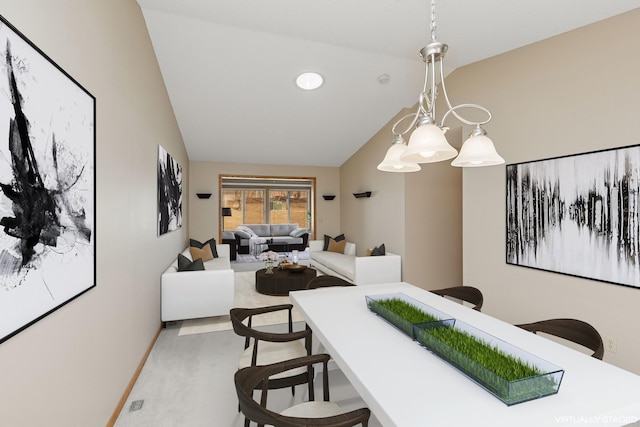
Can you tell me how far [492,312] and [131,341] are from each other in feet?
11.4

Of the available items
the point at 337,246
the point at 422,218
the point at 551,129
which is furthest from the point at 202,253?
the point at 551,129

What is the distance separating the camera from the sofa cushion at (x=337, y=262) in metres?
4.78

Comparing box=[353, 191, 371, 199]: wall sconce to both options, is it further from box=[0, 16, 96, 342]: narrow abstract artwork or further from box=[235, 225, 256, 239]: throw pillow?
box=[0, 16, 96, 342]: narrow abstract artwork

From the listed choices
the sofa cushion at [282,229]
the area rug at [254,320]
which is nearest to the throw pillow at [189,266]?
the area rug at [254,320]

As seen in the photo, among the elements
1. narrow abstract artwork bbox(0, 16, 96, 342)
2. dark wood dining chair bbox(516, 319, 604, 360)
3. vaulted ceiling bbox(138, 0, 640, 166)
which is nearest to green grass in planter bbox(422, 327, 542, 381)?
dark wood dining chair bbox(516, 319, 604, 360)

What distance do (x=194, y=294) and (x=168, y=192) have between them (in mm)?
1341

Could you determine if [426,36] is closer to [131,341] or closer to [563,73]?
[563,73]

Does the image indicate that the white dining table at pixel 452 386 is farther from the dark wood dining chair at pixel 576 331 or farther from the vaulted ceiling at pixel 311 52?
the vaulted ceiling at pixel 311 52

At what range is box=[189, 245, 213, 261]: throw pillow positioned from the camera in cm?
519

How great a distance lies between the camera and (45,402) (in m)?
1.25

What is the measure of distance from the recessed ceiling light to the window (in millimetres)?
5817

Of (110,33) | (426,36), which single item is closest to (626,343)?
(426,36)

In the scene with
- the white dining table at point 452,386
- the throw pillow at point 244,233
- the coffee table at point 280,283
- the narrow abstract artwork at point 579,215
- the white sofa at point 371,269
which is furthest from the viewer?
the throw pillow at point 244,233

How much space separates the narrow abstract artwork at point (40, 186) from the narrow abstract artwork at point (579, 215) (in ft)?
11.4
